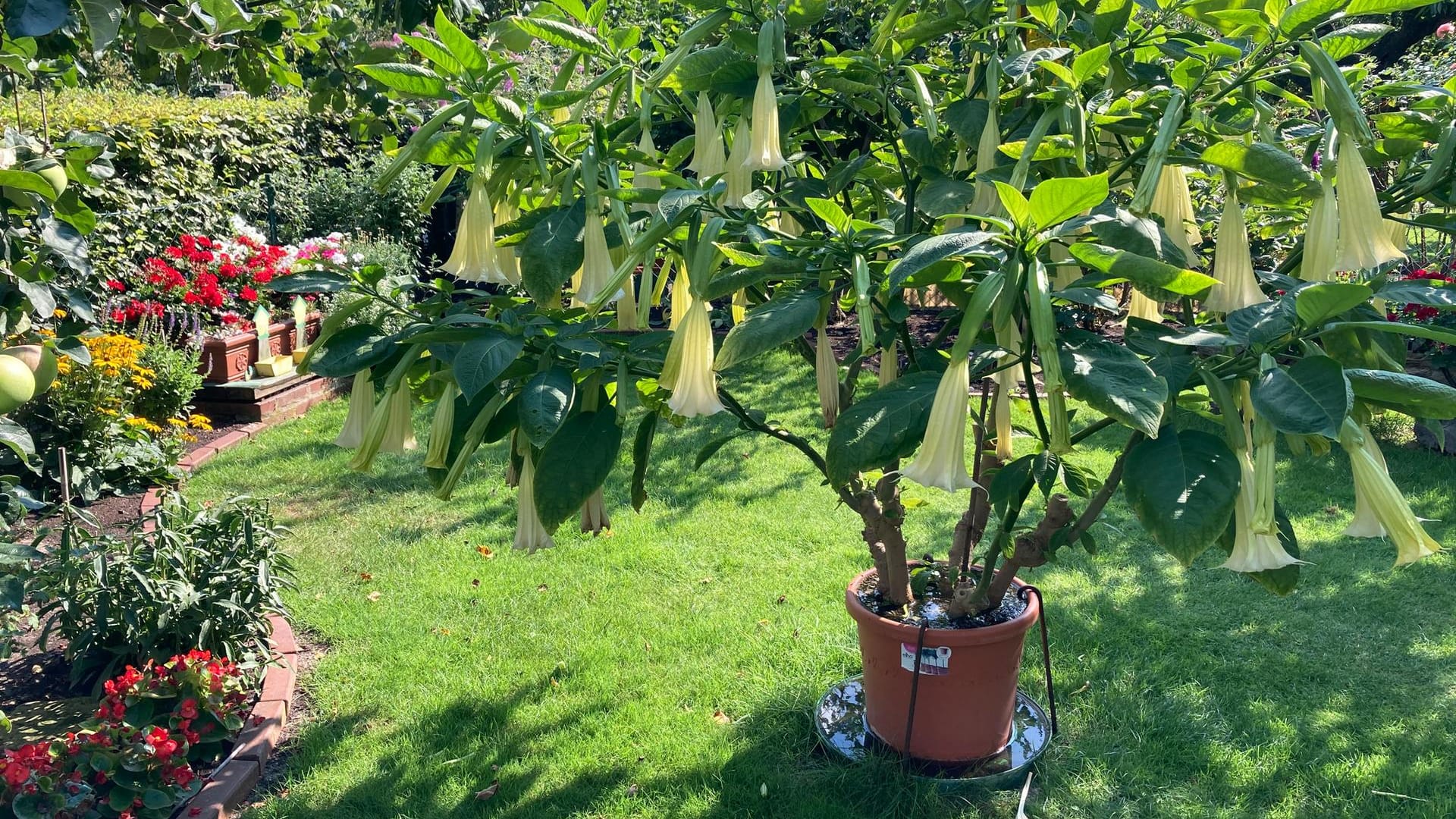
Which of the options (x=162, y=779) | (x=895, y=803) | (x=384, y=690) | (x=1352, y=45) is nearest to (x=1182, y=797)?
(x=895, y=803)

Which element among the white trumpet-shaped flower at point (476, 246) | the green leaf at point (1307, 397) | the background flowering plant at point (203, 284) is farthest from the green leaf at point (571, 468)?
the background flowering plant at point (203, 284)

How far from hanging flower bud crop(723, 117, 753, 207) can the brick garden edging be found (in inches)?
75.6

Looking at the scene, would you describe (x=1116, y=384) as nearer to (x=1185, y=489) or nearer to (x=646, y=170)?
(x=1185, y=489)

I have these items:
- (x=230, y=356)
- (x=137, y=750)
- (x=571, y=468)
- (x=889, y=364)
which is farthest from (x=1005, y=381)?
(x=230, y=356)

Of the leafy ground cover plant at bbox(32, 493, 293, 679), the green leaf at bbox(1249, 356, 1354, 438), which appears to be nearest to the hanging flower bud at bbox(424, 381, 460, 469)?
the green leaf at bbox(1249, 356, 1354, 438)

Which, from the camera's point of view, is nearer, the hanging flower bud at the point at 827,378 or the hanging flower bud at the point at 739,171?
the hanging flower bud at the point at 739,171

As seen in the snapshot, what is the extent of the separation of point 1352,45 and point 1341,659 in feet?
7.61

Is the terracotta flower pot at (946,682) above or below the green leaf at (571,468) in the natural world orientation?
below

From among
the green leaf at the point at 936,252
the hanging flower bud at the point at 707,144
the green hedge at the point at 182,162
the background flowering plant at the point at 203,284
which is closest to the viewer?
the green leaf at the point at 936,252

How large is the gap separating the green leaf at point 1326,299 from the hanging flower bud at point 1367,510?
0.12 metres

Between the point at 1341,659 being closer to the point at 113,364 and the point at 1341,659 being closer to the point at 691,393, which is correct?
the point at 691,393

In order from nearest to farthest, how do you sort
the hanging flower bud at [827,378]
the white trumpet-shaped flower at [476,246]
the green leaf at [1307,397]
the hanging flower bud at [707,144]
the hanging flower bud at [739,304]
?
the green leaf at [1307,397], the white trumpet-shaped flower at [476,246], the hanging flower bud at [707,144], the hanging flower bud at [827,378], the hanging flower bud at [739,304]

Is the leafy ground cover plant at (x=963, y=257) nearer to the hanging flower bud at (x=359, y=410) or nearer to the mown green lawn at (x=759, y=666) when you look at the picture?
the hanging flower bud at (x=359, y=410)

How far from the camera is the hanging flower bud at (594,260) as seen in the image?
1238mm
